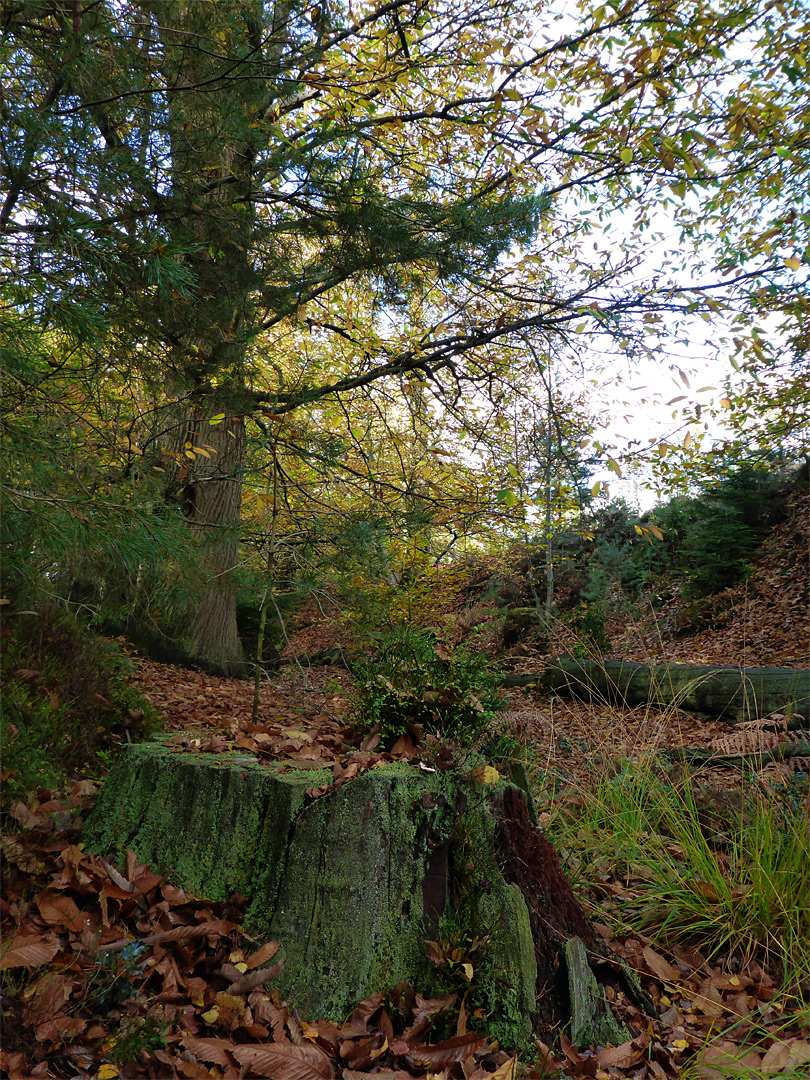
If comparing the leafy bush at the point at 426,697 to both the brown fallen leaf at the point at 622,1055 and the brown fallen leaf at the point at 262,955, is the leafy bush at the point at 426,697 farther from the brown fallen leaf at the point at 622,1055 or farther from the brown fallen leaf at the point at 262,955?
the brown fallen leaf at the point at 622,1055

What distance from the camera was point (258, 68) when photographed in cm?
388

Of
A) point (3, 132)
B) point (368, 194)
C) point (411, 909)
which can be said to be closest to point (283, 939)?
point (411, 909)

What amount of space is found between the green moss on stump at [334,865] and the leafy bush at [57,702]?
49cm

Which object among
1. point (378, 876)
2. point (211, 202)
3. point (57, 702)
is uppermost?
point (211, 202)

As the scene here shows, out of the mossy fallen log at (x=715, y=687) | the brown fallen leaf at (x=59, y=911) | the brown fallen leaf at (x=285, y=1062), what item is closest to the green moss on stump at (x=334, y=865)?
the brown fallen leaf at (x=285, y=1062)

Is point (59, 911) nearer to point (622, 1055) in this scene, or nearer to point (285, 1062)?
point (285, 1062)

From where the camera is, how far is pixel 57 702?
3199 millimetres

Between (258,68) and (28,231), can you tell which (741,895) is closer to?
(28,231)

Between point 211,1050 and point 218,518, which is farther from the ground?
point 218,518

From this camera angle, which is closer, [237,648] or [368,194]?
[368,194]

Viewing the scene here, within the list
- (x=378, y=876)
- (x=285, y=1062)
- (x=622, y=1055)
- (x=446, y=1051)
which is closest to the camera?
(x=285, y=1062)

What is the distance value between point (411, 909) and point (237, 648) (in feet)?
20.3

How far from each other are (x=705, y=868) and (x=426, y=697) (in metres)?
1.47

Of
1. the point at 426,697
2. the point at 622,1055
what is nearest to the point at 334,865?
the point at 426,697
